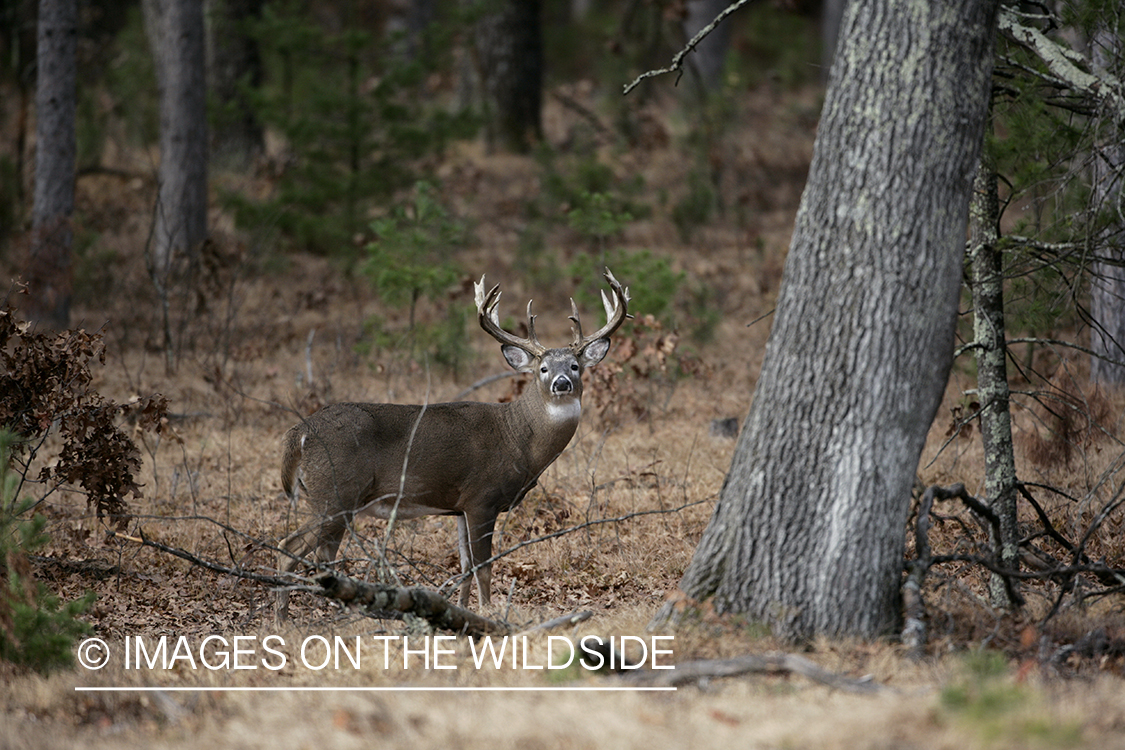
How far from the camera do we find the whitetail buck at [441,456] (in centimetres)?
643

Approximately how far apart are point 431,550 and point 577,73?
66.1 ft

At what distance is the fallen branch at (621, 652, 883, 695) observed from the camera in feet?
13.1

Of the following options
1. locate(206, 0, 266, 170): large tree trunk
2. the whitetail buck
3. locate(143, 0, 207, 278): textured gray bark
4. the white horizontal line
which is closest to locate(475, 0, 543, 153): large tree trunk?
locate(206, 0, 266, 170): large tree trunk

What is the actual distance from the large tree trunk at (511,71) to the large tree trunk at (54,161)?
7.23 m

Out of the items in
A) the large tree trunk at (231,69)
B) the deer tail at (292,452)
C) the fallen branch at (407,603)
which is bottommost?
the fallen branch at (407,603)

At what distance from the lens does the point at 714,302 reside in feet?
42.3

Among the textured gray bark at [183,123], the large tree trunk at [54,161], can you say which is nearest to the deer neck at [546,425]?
the large tree trunk at [54,161]

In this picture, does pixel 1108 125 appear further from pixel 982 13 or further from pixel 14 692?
pixel 14 692

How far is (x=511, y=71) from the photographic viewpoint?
1773 cm

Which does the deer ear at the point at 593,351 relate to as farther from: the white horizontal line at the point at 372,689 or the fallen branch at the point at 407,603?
the white horizontal line at the point at 372,689

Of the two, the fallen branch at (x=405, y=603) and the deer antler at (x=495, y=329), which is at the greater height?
the deer antler at (x=495, y=329)

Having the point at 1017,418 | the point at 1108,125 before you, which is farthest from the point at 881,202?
the point at 1017,418

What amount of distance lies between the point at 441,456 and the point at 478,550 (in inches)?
24.1

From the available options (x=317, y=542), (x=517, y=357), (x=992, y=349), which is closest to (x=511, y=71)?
(x=517, y=357)
